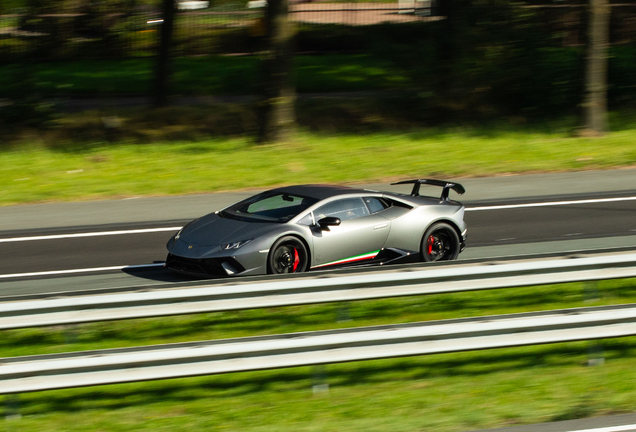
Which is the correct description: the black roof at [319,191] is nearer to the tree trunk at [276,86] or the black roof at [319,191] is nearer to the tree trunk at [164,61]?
the tree trunk at [276,86]

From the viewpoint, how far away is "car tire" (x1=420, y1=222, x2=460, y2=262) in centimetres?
1084

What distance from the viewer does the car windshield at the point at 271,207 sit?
33.6 ft

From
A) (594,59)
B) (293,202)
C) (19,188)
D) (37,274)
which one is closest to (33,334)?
(37,274)

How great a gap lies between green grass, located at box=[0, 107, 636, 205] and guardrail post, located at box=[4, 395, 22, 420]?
10.7 m

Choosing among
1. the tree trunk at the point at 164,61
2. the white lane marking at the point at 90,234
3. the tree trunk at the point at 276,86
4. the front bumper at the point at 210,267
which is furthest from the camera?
the tree trunk at the point at 164,61

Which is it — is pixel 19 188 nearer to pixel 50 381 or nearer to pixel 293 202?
pixel 293 202

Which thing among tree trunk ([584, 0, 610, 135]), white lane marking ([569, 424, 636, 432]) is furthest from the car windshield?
tree trunk ([584, 0, 610, 135])

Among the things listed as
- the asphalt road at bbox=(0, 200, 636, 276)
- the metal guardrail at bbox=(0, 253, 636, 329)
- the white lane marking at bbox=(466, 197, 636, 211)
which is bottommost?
the asphalt road at bbox=(0, 200, 636, 276)

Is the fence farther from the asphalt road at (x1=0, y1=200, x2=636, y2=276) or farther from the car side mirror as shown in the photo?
the car side mirror

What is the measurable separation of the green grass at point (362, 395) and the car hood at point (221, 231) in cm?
198

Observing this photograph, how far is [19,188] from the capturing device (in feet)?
55.5

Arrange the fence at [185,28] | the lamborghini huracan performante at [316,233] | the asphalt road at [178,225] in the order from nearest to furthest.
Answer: the lamborghini huracan performante at [316,233]
the asphalt road at [178,225]
the fence at [185,28]

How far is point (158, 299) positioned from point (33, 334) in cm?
240

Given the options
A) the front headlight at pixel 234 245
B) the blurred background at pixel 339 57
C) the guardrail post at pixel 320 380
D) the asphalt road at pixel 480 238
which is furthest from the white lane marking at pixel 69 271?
the blurred background at pixel 339 57
